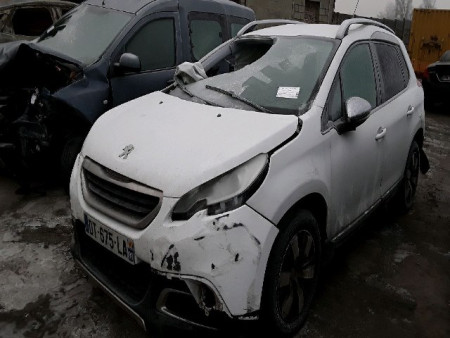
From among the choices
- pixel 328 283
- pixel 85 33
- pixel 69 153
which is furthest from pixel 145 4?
pixel 328 283

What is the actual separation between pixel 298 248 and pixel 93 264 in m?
1.15

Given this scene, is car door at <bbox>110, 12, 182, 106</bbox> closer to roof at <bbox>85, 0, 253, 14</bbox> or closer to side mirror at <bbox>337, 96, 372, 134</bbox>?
roof at <bbox>85, 0, 253, 14</bbox>

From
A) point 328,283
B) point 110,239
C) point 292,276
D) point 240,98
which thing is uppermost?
point 240,98

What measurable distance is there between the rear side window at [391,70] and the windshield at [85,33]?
2586 millimetres

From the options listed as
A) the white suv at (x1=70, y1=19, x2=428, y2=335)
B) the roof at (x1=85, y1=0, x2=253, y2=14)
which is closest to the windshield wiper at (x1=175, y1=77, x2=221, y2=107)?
the white suv at (x1=70, y1=19, x2=428, y2=335)

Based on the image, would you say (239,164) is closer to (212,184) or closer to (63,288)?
(212,184)

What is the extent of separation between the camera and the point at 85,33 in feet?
15.3

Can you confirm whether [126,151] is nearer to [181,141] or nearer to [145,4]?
[181,141]

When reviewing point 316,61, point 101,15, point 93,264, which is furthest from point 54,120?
point 316,61

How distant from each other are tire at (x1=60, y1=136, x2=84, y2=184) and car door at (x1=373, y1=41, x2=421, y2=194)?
2.71 meters

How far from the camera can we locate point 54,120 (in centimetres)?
401

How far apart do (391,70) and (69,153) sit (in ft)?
9.82

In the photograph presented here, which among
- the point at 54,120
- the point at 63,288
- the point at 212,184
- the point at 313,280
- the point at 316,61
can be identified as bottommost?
the point at 63,288

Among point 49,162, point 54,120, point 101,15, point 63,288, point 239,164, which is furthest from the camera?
point 101,15
